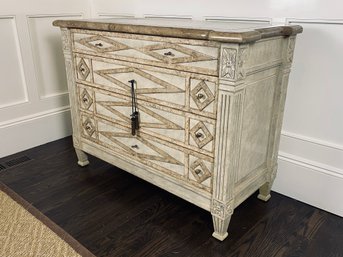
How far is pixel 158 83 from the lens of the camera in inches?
58.2

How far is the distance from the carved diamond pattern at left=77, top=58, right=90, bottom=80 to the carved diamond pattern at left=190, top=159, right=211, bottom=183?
82 centimetres

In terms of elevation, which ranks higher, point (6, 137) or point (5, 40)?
point (5, 40)

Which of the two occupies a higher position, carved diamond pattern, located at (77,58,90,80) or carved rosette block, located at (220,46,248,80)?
carved rosette block, located at (220,46,248,80)

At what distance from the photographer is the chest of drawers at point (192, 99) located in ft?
4.16

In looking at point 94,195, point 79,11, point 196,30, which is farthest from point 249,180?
point 79,11

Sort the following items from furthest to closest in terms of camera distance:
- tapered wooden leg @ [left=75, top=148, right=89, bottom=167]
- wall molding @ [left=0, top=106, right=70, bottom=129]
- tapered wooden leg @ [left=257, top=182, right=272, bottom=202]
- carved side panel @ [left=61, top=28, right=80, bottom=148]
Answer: wall molding @ [left=0, top=106, right=70, bottom=129] → tapered wooden leg @ [left=75, top=148, right=89, bottom=167] → carved side panel @ [left=61, top=28, right=80, bottom=148] → tapered wooden leg @ [left=257, top=182, right=272, bottom=202]

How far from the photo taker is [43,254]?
55.1 inches

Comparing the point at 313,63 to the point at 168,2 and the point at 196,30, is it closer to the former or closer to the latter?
the point at 196,30

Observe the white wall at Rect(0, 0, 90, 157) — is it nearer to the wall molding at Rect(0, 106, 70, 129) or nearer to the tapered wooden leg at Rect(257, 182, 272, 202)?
the wall molding at Rect(0, 106, 70, 129)

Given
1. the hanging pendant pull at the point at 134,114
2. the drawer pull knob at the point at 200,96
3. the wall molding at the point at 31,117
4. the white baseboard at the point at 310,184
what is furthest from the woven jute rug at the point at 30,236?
the white baseboard at the point at 310,184

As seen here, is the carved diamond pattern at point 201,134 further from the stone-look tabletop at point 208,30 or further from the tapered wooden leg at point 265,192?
the tapered wooden leg at point 265,192

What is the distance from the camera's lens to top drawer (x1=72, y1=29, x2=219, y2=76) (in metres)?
1.27

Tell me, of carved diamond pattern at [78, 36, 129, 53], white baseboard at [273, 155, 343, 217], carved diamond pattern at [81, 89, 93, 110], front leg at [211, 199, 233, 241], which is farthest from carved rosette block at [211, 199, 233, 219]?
carved diamond pattern at [81, 89, 93, 110]

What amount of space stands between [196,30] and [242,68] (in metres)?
0.23
